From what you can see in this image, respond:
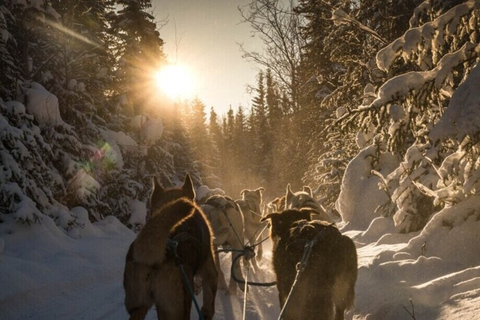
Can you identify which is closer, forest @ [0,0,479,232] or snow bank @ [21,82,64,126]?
forest @ [0,0,479,232]

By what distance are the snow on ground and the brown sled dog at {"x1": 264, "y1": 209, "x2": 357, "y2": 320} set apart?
0.72 m

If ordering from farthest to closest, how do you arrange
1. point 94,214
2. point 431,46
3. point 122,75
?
point 122,75
point 94,214
point 431,46

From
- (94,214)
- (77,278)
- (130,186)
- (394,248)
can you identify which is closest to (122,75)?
(130,186)

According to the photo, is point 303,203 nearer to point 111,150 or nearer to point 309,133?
point 111,150

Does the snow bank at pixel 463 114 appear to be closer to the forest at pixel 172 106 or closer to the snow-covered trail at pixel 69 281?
the forest at pixel 172 106

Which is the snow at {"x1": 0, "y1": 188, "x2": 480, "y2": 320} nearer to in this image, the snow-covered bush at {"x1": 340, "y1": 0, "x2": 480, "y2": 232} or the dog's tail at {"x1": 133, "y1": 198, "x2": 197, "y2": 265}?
the snow-covered bush at {"x1": 340, "y1": 0, "x2": 480, "y2": 232}

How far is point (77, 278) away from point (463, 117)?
734 cm

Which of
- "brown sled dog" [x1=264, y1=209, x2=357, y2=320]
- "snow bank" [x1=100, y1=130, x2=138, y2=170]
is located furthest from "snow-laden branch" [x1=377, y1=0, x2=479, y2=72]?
"snow bank" [x1=100, y1=130, x2=138, y2=170]

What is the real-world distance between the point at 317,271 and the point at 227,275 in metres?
5.72

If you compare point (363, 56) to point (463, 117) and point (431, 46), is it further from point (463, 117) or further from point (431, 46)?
point (463, 117)

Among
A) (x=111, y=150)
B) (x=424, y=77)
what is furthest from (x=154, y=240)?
(x=111, y=150)

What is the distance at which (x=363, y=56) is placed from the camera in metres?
14.0

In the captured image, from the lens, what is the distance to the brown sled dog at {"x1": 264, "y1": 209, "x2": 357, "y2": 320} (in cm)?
341

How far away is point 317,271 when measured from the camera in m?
3.50
